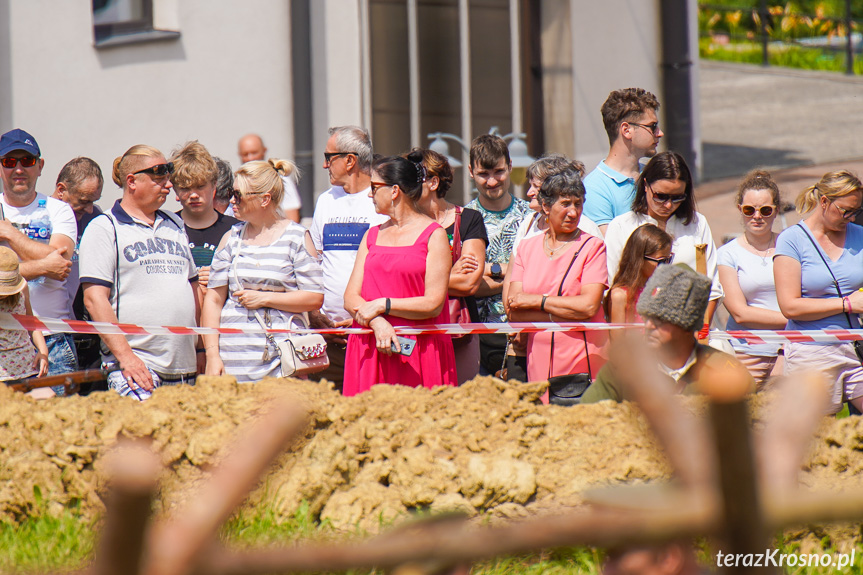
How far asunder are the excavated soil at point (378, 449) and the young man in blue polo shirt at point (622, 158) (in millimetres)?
1634

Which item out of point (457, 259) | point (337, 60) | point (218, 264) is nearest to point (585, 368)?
point (457, 259)

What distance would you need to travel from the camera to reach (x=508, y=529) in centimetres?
102

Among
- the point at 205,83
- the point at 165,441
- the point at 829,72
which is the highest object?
the point at 829,72

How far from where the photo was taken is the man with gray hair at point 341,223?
648 cm

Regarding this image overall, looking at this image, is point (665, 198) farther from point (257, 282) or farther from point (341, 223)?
point (257, 282)

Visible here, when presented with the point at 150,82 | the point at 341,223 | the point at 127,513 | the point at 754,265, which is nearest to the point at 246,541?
the point at 341,223

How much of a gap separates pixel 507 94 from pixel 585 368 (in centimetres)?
878

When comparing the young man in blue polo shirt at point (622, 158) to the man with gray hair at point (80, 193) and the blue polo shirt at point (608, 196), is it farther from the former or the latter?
the man with gray hair at point (80, 193)

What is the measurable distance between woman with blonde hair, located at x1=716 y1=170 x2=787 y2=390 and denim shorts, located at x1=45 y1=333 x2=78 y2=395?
392 cm

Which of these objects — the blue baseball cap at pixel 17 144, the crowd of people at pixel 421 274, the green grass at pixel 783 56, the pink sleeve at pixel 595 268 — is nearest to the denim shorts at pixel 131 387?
the crowd of people at pixel 421 274

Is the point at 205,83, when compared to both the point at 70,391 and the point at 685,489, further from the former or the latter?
the point at 685,489

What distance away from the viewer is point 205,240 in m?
6.72

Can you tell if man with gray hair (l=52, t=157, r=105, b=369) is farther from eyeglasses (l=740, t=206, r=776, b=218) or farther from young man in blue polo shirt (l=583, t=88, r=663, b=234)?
eyeglasses (l=740, t=206, r=776, b=218)

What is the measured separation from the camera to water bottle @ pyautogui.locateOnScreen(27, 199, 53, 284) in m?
6.30
